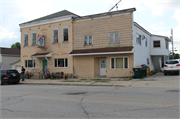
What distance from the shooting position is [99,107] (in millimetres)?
6426

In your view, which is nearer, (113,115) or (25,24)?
(113,115)

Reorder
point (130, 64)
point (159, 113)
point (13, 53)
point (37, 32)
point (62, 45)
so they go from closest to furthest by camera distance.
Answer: point (159, 113), point (130, 64), point (62, 45), point (37, 32), point (13, 53)

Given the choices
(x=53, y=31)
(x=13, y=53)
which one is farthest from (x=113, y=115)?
(x=13, y=53)

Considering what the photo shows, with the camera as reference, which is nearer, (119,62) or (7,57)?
(119,62)

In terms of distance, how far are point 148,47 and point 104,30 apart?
809 cm

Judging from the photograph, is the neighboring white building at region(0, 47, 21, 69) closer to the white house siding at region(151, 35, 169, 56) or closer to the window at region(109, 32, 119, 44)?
the window at region(109, 32, 119, 44)

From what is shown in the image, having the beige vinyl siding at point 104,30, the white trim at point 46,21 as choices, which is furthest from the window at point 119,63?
the white trim at point 46,21

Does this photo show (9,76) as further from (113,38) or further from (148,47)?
(148,47)

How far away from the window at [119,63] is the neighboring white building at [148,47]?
2.99 ft

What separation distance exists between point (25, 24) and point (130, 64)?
15.7 m

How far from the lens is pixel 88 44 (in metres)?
18.9

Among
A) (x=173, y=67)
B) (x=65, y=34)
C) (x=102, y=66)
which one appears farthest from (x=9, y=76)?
(x=173, y=67)

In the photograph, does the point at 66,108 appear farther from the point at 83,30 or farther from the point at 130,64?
the point at 83,30

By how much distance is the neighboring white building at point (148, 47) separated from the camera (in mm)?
17744
